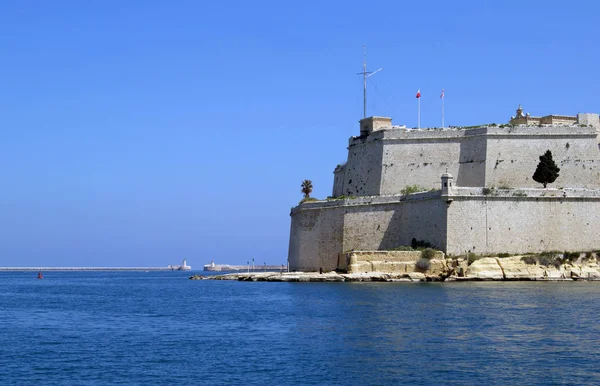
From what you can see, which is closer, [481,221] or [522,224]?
[481,221]

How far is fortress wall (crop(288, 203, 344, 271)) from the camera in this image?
151 feet

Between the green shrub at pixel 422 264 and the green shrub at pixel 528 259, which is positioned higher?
the green shrub at pixel 528 259

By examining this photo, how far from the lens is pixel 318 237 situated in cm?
4716

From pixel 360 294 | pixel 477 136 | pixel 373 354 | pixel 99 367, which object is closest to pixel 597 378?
pixel 373 354

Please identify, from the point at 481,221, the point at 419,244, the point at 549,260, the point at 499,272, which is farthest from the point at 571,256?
the point at 419,244

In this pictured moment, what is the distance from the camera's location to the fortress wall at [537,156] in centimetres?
4628

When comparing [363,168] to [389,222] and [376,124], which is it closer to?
[376,124]

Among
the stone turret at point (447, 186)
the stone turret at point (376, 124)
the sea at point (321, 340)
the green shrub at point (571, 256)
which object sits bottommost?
the sea at point (321, 340)

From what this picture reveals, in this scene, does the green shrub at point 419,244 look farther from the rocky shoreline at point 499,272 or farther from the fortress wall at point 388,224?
the rocky shoreline at point 499,272

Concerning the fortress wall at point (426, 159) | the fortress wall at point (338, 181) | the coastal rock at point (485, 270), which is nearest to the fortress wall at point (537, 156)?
the fortress wall at point (426, 159)

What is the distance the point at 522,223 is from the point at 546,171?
3.51 metres

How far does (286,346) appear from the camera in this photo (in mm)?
21406

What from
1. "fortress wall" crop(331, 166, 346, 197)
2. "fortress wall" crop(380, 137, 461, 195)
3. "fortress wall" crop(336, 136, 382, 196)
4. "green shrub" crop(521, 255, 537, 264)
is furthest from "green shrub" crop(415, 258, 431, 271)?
"fortress wall" crop(331, 166, 346, 197)

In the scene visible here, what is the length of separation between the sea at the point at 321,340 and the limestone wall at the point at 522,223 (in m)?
6.35
